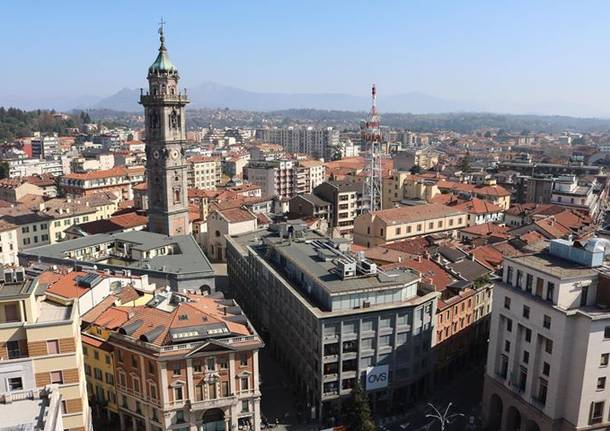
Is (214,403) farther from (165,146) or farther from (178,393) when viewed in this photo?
(165,146)

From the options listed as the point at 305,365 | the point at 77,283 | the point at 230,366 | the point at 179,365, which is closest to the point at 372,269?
the point at 305,365

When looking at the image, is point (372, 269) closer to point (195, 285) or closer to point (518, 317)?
point (518, 317)

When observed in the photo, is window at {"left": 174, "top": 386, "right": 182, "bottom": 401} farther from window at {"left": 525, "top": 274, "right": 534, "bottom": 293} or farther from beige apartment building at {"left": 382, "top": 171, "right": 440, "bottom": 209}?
beige apartment building at {"left": 382, "top": 171, "right": 440, "bottom": 209}

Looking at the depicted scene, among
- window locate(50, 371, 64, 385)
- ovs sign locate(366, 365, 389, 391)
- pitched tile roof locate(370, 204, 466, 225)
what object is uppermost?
window locate(50, 371, 64, 385)

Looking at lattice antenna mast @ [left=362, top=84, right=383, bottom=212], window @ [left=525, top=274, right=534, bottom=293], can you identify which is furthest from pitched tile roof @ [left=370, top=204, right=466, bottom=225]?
window @ [left=525, top=274, right=534, bottom=293]

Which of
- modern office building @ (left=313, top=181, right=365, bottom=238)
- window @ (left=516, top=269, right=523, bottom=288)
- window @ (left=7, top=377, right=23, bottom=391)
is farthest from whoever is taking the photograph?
modern office building @ (left=313, top=181, right=365, bottom=238)

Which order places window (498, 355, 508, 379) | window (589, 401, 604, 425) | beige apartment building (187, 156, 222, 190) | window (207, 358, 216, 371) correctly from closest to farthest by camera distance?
window (589, 401, 604, 425) < window (207, 358, 216, 371) < window (498, 355, 508, 379) < beige apartment building (187, 156, 222, 190)

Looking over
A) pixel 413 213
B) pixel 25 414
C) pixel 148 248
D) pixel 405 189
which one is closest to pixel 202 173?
pixel 405 189
